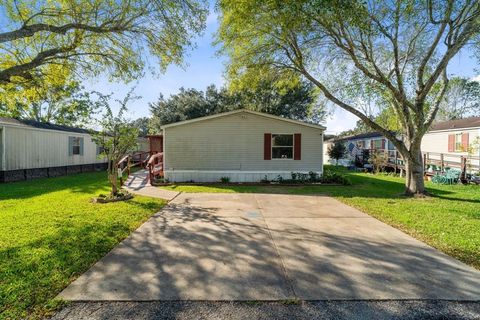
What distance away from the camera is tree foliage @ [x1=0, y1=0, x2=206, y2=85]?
682 cm

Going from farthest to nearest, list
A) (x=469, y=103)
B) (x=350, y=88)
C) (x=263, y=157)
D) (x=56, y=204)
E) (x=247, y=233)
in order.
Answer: (x=469, y=103) → (x=263, y=157) → (x=350, y=88) → (x=56, y=204) → (x=247, y=233)

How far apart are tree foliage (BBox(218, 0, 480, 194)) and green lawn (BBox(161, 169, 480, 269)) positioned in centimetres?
140

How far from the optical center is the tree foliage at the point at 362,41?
24.3 feet

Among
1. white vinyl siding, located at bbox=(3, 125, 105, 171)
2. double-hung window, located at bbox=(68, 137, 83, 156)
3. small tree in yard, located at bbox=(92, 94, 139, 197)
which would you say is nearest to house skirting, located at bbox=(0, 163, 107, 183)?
white vinyl siding, located at bbox=(3, 125, 105, 171)

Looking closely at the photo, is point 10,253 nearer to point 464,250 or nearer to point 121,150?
point 121,150

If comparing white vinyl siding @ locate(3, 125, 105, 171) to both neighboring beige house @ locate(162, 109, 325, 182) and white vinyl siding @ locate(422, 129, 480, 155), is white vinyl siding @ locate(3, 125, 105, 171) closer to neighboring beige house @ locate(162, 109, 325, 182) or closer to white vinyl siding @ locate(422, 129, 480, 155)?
neighboring beige house @ locate(162, 109, 325, 182)

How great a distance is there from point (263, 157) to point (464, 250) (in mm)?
8463

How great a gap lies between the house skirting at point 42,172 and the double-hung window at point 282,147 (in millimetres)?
12248

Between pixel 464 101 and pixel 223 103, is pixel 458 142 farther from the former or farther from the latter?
pixel 464 101

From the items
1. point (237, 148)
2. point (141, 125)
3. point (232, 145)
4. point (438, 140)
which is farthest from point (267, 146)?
point (141, 125)

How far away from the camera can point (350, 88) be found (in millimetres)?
11141

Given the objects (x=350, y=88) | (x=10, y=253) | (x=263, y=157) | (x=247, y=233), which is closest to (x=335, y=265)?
(x=247, y=233)

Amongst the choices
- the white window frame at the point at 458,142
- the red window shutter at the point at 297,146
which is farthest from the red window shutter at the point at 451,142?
the red window shutter at the point at 297,146

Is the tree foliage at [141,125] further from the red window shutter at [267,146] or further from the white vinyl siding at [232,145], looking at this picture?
the red window shutter at [267,146]
